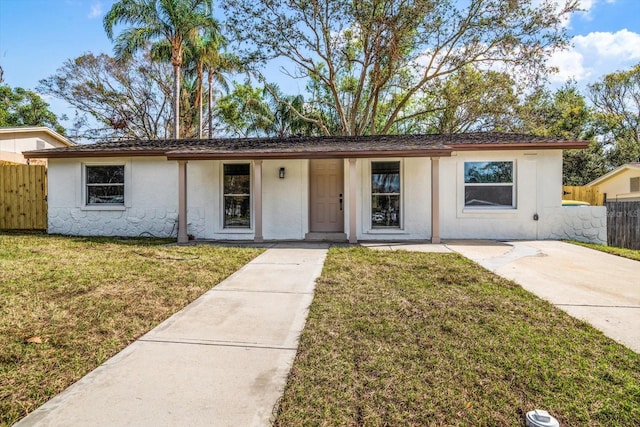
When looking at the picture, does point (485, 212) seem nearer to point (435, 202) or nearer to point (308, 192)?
point (435, 202)

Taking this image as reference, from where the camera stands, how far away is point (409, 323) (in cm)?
312

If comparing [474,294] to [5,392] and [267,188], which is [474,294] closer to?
[5,392]

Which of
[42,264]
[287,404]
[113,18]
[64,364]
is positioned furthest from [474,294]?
[113,18]

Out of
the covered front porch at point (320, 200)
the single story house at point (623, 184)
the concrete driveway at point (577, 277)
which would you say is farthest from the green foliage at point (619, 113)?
the covered front porch at point (320, 200)

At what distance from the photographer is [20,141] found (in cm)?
1517

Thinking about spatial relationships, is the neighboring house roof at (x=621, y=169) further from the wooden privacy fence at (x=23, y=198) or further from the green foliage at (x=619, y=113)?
the wooden privacy fence at (x=23, y=198)

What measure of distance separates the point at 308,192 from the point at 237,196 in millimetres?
1994

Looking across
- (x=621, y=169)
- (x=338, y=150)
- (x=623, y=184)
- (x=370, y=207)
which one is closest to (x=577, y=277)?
(x=370, y=207)

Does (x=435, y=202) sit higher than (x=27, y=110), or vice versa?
(x=27, y=110)

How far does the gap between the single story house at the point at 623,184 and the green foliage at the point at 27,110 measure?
3538 centimetres

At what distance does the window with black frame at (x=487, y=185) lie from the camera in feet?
29.4

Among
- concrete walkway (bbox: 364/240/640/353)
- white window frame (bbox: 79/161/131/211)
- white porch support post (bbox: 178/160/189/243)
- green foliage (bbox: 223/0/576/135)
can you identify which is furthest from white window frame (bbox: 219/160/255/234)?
green foliage (bbox: 223/0/576/135)

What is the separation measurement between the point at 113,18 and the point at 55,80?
393 inches

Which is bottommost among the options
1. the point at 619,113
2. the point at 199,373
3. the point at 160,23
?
the point at 199,373
